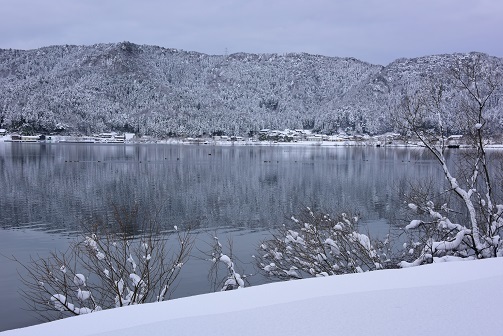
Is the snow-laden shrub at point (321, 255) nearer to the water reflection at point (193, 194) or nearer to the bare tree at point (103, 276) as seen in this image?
the bare tree at point (103, 276)

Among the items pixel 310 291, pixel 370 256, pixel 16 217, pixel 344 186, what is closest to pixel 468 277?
pixel 310 291

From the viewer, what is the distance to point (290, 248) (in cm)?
1149

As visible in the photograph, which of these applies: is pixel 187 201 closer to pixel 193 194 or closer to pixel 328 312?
pixel 193 194

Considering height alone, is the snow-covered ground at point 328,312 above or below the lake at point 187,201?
above

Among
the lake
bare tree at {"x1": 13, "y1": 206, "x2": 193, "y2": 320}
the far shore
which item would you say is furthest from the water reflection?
the far shore

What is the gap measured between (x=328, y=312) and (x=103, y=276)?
7.25m

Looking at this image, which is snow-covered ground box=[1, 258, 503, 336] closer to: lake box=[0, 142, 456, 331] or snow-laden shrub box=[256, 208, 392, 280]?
snow-laden shrub box=[256, 208, 392, 280]

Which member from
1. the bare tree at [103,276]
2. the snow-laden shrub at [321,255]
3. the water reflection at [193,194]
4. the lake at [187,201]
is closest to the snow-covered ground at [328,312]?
the bare tree at [103,276]

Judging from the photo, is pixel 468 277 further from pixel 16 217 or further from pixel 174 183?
pixel 174 183

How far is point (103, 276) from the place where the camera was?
32.2 feet

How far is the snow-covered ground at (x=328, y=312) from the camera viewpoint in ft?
12.3

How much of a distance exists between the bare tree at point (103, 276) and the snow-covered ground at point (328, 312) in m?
3.14

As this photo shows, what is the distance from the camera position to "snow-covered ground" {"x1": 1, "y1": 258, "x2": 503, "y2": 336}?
12.3 feet

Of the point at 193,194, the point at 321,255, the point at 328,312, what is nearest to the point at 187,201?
the point at 193,194
